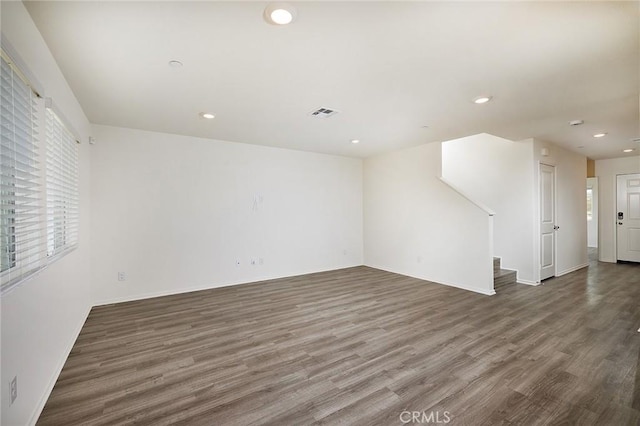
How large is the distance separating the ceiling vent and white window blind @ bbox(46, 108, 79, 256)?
2.48m

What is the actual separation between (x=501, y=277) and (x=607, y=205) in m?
4.73

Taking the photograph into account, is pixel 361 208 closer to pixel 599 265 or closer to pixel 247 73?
pixel 247 73

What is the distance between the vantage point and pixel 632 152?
605 cm

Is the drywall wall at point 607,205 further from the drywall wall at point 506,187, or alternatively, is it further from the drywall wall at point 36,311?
the drywall wall at point 36,311

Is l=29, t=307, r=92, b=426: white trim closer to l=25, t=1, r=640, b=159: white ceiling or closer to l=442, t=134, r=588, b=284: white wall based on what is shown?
l=25, t=1, r=640, b=159: white ceiling

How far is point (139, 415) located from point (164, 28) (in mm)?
2551

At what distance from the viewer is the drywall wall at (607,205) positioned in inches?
270

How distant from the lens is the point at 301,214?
5805mm

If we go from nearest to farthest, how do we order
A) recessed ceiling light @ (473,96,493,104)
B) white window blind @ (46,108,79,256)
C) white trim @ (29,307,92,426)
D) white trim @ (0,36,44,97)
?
white trim @ (0,36,44,97) < white trim @ (29,307,92,426) < white window blind @ (46,108,79,256) < recessed ceiling light @ (473,96,493,104)

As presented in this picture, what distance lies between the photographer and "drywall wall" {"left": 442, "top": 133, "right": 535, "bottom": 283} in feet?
16.3

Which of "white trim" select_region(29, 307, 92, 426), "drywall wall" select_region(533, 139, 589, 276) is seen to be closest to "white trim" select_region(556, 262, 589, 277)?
"drywall wall" select_region(533, 139, 589, 276)

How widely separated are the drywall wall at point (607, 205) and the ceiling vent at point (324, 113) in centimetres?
777

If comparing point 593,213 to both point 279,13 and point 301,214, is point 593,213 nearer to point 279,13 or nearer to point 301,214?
point 301,214

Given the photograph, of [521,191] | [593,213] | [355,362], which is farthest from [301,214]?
[593,213]
